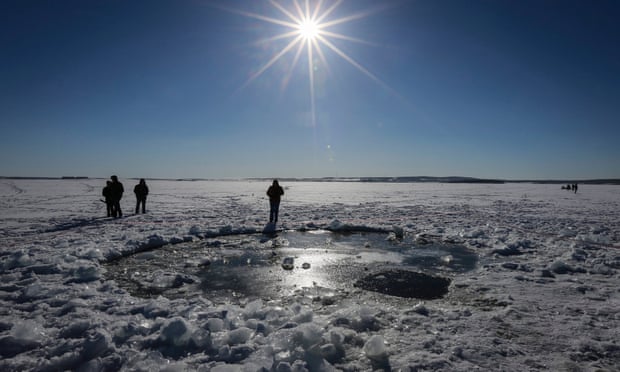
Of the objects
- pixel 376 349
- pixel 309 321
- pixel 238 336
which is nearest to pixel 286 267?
pixel 309 321

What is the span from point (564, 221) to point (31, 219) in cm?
2210

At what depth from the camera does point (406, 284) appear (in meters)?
5.68

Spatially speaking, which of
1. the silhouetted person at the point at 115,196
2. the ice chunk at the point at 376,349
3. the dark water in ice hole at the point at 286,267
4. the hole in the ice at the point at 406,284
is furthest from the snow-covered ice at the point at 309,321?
the silhouetted person at the point at 115,196

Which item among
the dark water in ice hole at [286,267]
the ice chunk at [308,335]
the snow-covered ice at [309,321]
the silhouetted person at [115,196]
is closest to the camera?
the snow-covered ice at [309,321]

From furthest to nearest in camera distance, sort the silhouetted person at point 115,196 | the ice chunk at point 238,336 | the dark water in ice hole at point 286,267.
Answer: the silhouetted person at point 115,196
the dark water in ice hole at point 286,267
the ice chunk at point 238,336

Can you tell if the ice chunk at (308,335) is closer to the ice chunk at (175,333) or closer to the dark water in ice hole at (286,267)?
the ice chunk at (175,333)

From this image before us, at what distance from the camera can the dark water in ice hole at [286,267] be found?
548 centimetres

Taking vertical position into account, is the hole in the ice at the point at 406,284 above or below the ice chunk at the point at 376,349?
below

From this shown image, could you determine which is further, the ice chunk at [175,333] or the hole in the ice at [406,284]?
the hole in the ice at [406,284]

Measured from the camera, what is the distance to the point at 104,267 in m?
6.68

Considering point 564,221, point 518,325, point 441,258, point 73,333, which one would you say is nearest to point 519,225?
point 564,221

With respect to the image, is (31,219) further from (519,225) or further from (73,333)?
(519,225)

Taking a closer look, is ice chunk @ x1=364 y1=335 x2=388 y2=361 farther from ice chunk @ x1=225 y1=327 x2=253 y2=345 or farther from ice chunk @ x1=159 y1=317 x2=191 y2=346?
ice chunk @ x1=159 y1=317 x2=191 y2=346

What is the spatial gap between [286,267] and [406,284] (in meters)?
2.42
